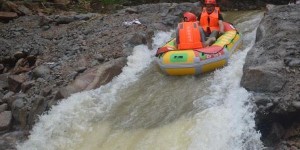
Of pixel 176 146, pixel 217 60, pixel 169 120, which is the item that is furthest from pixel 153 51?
pixel 176 146

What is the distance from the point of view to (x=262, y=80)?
6.48 m

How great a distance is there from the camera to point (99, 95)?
802cm

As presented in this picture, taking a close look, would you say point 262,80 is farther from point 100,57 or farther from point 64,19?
point 64,19

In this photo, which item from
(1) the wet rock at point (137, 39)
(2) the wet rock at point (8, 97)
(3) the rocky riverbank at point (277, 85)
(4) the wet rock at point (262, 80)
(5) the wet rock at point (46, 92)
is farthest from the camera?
(1) the wet rock at point (137, 39)

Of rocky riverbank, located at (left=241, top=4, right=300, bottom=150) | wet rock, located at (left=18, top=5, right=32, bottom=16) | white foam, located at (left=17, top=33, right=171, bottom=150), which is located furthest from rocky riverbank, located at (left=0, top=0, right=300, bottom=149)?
wet rock, located at (left=18, top=5, right=32, bottom=16)

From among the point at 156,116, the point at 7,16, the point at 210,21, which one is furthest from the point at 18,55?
the point at 210,21

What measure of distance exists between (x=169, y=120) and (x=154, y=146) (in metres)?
0.67

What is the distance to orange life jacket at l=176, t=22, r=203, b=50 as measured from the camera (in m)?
8.39

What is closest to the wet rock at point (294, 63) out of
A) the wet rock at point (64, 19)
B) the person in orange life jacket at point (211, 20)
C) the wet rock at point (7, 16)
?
the person in orange life jacket at point (211, 20)

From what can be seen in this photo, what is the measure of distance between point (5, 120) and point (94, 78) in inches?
75.6

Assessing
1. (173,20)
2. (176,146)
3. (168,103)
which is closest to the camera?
(176,146)

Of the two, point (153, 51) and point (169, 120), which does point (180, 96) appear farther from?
point (153, 51)

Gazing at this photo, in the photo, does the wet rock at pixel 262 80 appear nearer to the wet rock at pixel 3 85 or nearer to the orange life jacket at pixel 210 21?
the orange life jacket at pixel 210 21

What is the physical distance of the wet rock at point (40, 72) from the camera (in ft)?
28.9
